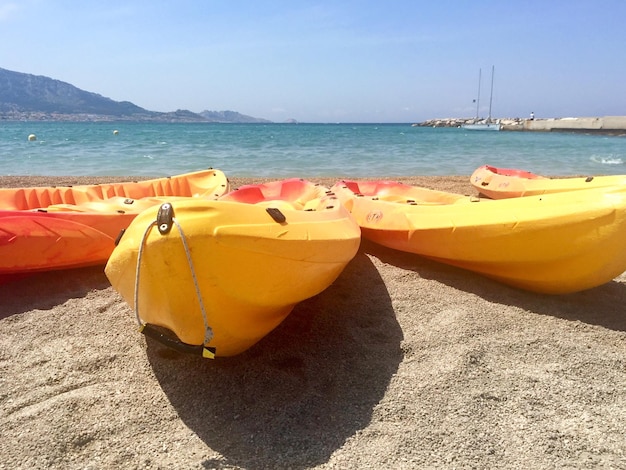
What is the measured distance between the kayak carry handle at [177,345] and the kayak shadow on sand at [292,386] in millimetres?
264

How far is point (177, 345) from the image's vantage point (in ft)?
6.48

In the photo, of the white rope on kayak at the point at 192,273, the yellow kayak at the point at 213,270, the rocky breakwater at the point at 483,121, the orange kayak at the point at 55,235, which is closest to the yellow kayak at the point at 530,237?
the yellow kayak at the point at 213,270

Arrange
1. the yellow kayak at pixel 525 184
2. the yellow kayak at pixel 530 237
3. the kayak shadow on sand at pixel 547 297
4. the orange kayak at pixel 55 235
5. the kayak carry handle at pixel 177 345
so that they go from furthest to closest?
the yellow kayak at pixel 525 184, the orange kayak at pixel 55 235, the kayak shadow on sand at pixel 547 297, the yellow kayak at pixel 530 237, the kayak carry handle at pixel 177 345

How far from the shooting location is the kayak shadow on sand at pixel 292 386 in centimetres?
181

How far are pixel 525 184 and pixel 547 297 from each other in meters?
Answer: 2.86

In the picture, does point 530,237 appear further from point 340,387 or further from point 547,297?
point 340,387

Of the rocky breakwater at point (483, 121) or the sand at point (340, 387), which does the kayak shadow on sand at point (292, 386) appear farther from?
the rocky breakwater at point (483, 121)

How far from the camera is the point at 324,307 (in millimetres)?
2846

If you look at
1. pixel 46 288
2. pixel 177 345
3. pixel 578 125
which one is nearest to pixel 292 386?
pixel 177 345

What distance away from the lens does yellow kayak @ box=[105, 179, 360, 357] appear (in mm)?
1812

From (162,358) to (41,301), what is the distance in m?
1.24

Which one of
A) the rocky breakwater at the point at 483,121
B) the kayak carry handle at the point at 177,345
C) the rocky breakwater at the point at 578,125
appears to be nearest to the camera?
the kayak carry handle at the point at 177,345

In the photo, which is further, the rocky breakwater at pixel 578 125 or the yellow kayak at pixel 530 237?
the rocky breakwater at pixel 578 125

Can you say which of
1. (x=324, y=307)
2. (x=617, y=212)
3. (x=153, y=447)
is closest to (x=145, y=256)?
(x=153, y=447)
